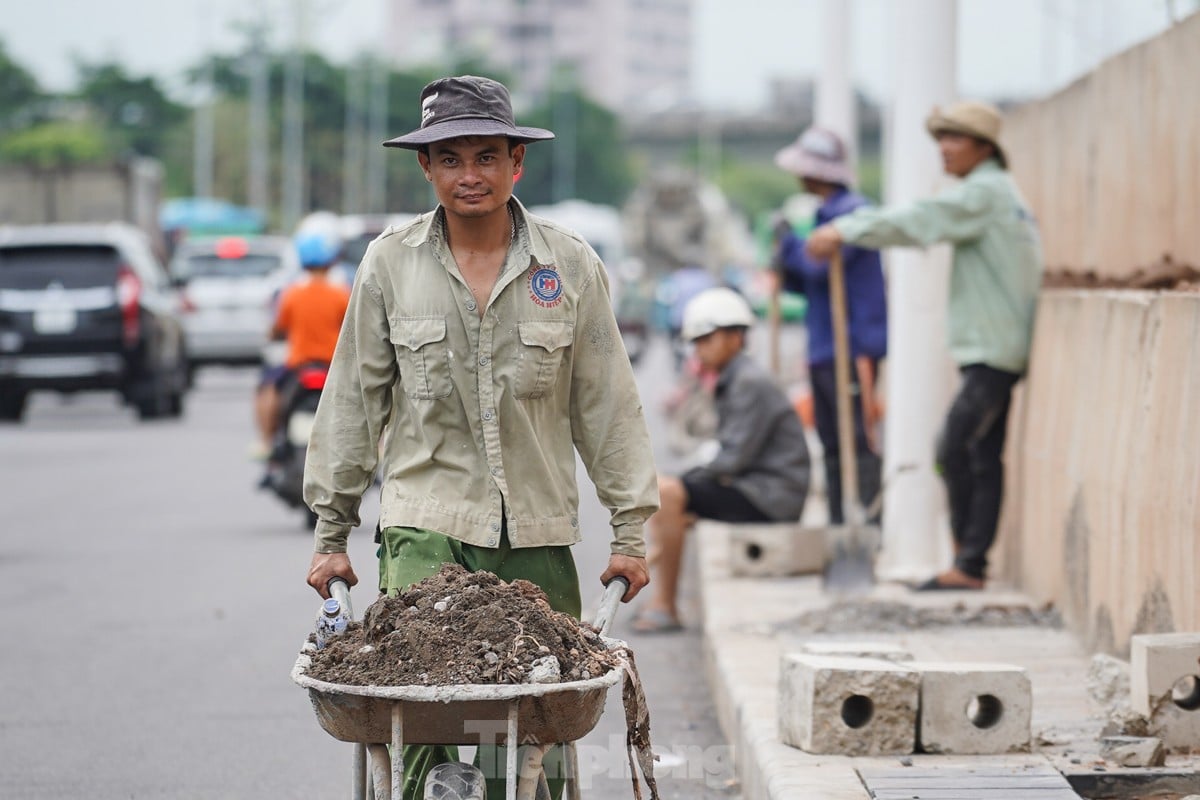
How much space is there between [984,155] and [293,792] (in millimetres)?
4293

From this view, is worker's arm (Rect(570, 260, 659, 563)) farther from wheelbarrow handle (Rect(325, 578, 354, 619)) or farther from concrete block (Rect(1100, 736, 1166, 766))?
concrete block (Rect(1100, 736, 1166, 766))

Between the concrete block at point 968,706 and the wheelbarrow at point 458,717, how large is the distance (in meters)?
1.85

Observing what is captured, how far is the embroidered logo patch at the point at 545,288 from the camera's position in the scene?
468cm

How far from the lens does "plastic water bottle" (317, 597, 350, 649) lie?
172 inches

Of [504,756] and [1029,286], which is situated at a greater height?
[1029,286]

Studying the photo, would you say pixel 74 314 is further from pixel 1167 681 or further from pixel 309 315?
pixel 1167 681

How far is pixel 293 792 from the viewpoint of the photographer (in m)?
6.38

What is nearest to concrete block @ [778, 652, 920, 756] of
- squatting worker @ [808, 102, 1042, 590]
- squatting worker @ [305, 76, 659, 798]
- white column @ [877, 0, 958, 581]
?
squatting worker @ [305, 76, 659, 798]

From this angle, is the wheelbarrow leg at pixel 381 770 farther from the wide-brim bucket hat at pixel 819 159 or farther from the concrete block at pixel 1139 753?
the wide-brim bucket hat at pixel 819 159

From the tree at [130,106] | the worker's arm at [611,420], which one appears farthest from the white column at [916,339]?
the tree at [130,106]

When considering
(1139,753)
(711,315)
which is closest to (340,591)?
(1139,753)

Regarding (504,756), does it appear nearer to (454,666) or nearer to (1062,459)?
(454,666)

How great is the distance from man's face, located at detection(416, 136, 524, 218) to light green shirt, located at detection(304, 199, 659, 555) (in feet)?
0.41

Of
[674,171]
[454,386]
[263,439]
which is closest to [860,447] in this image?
[263,439]
